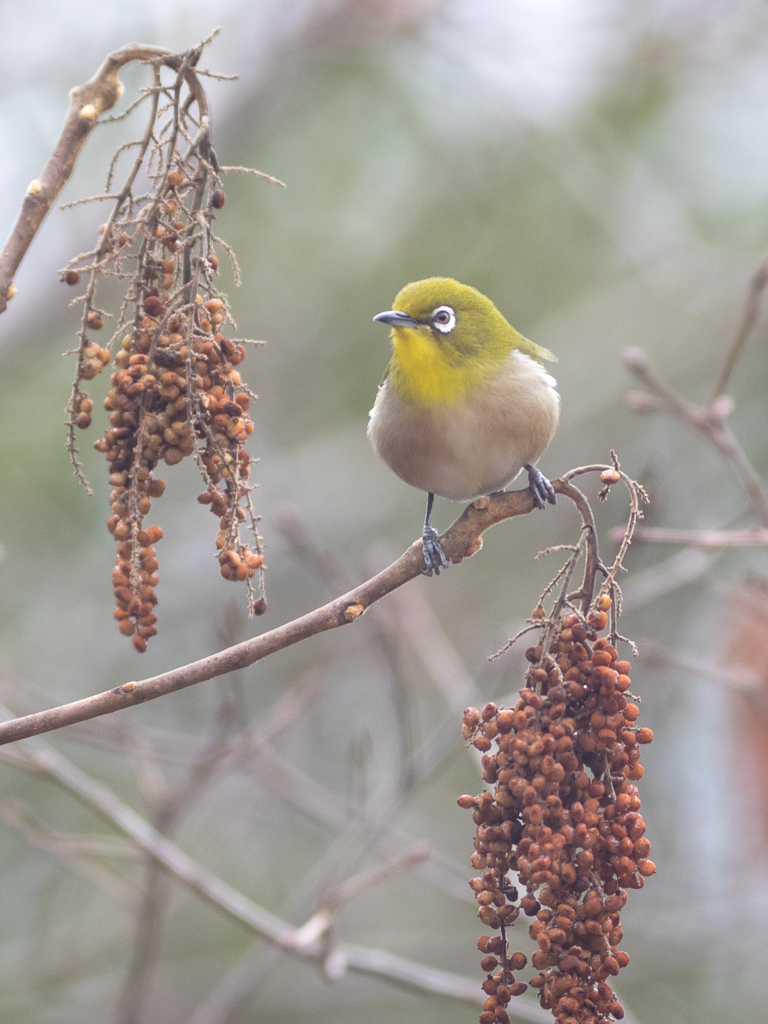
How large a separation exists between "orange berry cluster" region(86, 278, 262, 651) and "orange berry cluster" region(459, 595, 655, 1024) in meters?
0.58

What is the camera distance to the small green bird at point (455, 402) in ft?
11.9

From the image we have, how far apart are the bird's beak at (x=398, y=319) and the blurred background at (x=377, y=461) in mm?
2059

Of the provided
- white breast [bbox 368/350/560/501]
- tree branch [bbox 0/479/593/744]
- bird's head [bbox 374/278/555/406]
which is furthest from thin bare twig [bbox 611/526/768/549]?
tree branch [bbox 0/479/593/744]

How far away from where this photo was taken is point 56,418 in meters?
9.95

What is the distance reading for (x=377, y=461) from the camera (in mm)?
9273

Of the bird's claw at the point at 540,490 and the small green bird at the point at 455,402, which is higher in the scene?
the small green bird at the point at 455,402

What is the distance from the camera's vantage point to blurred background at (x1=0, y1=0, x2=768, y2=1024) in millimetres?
7430

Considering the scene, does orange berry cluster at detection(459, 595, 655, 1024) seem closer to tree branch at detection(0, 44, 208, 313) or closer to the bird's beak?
tree branch at detection(0, 44, 208, 313)

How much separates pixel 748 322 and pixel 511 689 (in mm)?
2776

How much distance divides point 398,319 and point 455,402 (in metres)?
0.35

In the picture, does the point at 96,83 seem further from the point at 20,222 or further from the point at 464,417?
the point at 464,417

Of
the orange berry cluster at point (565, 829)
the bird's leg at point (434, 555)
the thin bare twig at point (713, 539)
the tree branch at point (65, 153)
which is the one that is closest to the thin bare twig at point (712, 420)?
the thin bare twig at point (713, 539)

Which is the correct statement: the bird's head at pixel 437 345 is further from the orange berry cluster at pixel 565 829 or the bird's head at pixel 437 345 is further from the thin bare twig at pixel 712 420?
→ the orange berry cluster at pixel 565 829

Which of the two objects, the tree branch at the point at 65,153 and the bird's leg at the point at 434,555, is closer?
the tree branch at the point at 65,153
